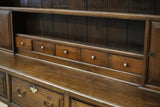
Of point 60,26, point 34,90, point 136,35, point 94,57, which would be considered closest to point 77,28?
point 60,26

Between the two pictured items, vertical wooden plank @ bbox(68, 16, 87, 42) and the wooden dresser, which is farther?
vertical wooden plank @ bbox(68, 16, 87, 42)

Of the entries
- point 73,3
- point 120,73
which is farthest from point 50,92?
point 73,3

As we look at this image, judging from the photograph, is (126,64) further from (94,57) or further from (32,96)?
(32,96)

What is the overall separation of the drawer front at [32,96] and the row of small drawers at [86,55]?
1.47 ft

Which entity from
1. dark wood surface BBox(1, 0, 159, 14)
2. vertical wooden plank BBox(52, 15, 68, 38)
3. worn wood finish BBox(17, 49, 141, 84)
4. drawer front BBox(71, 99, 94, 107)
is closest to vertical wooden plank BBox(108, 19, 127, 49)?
dark wood surface BBox(1, 0, 159, 14)

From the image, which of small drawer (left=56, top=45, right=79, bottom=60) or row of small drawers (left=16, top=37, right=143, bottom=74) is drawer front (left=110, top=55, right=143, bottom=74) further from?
small drawer (left=56, top=45, right=79, bottom=60)

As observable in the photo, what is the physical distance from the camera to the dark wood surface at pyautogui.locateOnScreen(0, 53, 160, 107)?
1525 mm

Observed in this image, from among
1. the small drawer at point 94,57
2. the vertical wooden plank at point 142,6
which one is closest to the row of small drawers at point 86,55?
the small drawer at point 94,57

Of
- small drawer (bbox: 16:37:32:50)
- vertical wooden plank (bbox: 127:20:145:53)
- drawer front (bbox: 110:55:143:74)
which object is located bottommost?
drawer front (bbox: 110:55:143:74)

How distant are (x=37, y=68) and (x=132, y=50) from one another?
91 cm

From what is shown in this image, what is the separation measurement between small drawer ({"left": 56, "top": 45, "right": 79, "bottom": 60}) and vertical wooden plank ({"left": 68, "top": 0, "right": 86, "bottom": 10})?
43 cm

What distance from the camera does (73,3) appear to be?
228cm

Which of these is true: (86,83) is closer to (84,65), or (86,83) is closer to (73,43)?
(84,65)

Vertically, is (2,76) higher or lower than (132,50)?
lower
